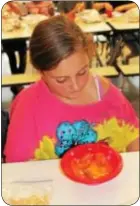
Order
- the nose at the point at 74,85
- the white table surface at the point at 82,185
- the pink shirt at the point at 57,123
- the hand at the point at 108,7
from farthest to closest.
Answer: the hand at the point at 108,7, the pink shirt at the point at 57,123, the nose at the point at 74,85, the white table surface at the point at 82,185

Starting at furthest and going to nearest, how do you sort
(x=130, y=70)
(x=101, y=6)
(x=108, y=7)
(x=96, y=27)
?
1. (x=101, y=6)
2. (x=108, y=7)
3. (x=96, y=27)
4. (x=130, y=70)

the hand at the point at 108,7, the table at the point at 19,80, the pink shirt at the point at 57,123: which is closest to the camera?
the pink shirt at the point at 57,123

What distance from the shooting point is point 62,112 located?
4.05 feet

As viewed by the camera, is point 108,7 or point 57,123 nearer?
point 57,123

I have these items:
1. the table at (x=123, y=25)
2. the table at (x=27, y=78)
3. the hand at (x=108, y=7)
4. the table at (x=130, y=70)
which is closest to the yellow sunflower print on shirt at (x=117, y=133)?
the table at (x=27, y=78)

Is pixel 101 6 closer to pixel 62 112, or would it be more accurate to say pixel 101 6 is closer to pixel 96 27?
pixel 96 27

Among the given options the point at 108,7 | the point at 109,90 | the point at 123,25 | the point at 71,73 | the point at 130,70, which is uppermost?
the point at 71,73

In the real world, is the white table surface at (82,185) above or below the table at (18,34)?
above

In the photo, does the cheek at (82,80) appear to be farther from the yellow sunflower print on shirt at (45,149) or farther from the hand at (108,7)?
the hand at (108,7)

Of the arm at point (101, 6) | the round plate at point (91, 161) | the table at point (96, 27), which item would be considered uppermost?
the round plate at point (91, 161)

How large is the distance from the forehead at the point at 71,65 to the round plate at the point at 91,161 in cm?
23

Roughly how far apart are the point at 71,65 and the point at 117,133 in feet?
1.02

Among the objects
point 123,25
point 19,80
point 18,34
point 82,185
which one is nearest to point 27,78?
point 19,80

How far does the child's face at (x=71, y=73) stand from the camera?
108 cm
